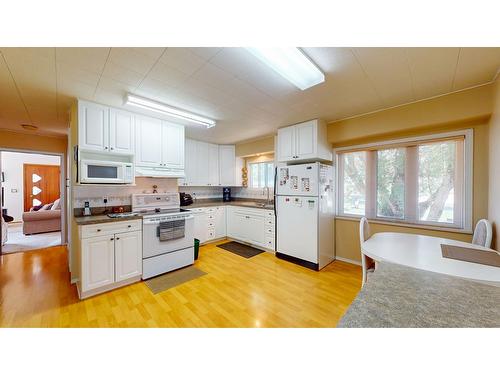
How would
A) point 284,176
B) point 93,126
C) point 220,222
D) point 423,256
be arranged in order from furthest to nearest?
point 220,222 → point 284,176 → point 93,126 → point 423,256

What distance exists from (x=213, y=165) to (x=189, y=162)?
621 mm

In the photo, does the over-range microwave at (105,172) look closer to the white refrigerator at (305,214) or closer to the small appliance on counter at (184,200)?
the small appliance on counter at (184,200)

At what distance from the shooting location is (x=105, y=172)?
253 cm

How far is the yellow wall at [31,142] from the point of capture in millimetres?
3572

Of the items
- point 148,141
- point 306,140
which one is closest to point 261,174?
point 306,140

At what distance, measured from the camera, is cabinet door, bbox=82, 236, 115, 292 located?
215 centimetres

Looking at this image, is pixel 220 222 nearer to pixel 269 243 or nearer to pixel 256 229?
pixel 256 229

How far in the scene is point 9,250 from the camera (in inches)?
148

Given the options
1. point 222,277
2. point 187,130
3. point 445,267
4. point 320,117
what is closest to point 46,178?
point 187,130

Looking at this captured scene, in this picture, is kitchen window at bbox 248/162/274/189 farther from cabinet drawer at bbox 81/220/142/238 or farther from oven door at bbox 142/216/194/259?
cabinet drawer at bbox 81/220/142/238

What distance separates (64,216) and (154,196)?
2.58 m

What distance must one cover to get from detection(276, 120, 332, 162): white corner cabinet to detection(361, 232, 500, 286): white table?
1.51m

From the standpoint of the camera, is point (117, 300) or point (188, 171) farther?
point (188, 171)
